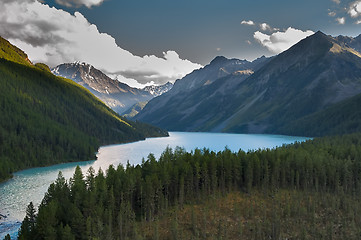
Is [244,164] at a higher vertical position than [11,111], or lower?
lower

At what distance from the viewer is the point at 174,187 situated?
77000 mm

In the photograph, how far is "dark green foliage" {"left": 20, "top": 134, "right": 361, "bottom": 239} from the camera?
5469 centimetres

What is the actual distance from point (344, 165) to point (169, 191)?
57.5 m

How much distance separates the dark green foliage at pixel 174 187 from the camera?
54.7 meters

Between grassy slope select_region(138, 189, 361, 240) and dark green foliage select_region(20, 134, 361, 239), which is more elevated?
dark green foliage select_region(20, 134, 361, 239)

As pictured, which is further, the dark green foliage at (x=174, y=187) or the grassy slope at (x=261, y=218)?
the grassy slope at (x=261, y=218)

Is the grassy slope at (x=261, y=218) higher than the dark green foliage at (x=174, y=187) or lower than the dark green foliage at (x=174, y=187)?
lower

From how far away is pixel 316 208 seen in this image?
7581cm

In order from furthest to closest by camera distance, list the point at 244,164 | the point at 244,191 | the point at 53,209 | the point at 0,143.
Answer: the point at 0,143 < the point at 244,164 < the point at 244,191 < the point at 53,209

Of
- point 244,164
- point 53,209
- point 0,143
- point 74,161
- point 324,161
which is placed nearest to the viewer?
point 53,209

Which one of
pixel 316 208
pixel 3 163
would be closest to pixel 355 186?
pixel 316 208

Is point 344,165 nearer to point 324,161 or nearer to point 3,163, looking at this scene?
point 324,161

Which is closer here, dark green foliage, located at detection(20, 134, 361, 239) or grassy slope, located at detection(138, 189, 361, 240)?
dark green foliage, located at detection(20, 134, 361, 239)

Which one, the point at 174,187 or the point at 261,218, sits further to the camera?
the point at 174,187
